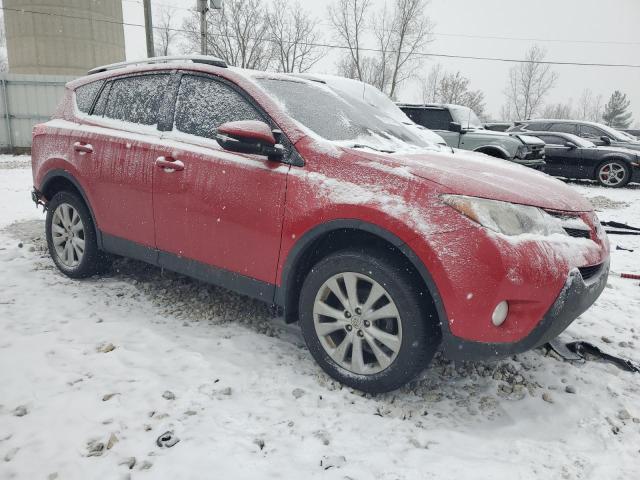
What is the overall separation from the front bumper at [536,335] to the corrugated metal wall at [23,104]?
53.7 feet

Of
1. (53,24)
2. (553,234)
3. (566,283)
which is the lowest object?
(566,283)

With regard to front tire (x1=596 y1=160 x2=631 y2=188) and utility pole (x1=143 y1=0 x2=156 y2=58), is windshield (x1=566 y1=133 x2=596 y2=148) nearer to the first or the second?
front tire (x1=596 y1=160 x2=631 y2=188)

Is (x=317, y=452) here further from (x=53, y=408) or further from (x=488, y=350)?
(x=53, y=408)

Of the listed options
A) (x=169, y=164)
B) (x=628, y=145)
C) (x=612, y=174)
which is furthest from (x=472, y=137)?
(x=169, y=164)

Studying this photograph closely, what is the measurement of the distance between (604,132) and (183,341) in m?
14.0

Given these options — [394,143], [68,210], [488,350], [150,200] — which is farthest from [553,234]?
[68,210]

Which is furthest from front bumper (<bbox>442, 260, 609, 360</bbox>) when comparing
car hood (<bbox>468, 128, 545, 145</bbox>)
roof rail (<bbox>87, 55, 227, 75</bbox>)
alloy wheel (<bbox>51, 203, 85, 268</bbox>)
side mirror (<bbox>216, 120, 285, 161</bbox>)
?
car hood (<bbox>468, 128, 545, 145</bbox>)

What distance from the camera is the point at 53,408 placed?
2.34 m

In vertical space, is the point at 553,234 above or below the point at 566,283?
above

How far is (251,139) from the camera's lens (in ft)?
8.74

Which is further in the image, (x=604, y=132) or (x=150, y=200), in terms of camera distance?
(x=604, y=132)

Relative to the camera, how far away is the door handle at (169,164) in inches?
124

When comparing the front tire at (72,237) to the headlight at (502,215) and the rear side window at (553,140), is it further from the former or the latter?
the rear side window at (553,140)

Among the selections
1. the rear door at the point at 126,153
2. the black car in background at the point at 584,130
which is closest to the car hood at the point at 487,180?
the rear door at the point at 126,153
